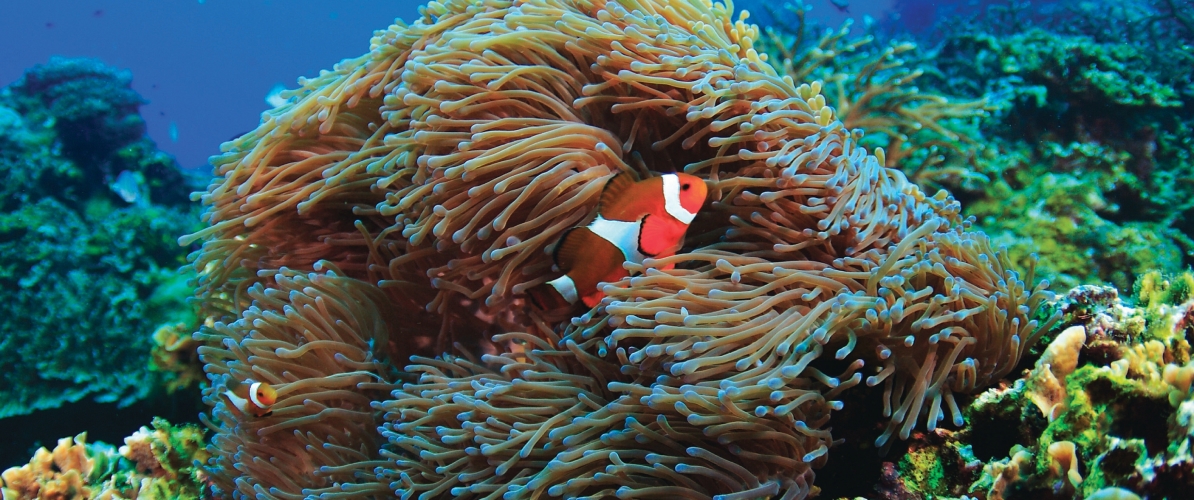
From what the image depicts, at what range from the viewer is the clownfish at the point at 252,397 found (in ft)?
6.33

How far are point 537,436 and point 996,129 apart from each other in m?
3.72

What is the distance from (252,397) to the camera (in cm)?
194

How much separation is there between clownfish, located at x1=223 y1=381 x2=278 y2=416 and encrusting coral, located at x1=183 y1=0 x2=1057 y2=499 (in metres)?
0.05

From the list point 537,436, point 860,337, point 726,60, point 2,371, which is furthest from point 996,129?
point 2,371

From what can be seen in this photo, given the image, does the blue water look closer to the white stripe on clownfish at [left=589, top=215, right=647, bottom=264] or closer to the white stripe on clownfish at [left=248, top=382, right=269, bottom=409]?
the white stripe on clownfish at [left=248, top=382, right=269, bottom=409]

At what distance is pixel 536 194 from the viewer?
1.84 meters

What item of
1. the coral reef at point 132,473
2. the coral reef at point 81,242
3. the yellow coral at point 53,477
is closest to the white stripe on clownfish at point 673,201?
the coral reef at point 132,473

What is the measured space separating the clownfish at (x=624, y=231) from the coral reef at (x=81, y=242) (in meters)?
3.97

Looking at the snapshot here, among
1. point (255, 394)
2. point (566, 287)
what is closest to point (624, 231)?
point (566, 287)

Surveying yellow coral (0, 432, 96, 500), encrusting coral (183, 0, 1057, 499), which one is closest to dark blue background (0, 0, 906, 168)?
yellow coral (0, 432, 96, 500)

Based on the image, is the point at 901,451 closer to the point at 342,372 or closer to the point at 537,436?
the point at 537,436

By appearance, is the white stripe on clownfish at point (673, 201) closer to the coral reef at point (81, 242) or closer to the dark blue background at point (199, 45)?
the coral reef at point (81, 242)

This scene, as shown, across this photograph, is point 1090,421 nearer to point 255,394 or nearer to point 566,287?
point 566,287

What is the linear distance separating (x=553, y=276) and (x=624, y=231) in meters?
0.35
